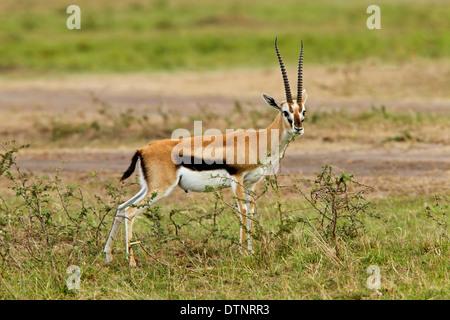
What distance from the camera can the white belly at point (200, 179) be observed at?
7219 millimetres

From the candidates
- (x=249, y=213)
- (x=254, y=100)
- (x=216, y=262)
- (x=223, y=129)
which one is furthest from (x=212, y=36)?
(x=216, y=262)

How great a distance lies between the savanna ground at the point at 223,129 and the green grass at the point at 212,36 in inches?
3.4

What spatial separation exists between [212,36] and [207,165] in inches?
692

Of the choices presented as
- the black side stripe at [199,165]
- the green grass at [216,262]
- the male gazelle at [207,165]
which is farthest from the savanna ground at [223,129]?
the black side stripe at [199,165]

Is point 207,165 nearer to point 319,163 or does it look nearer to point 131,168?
point 131,168

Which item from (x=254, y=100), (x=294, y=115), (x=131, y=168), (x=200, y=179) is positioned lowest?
(x=200, y=179)

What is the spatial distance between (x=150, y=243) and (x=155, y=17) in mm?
22272

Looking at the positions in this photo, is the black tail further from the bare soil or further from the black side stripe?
the bare soil

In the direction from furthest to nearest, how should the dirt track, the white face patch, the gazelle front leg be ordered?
the dirt track
the white face patch
the gazelle front leg

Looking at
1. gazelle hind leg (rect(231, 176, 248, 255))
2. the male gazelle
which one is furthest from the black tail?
gazelle hind leg (rect(231, 176, 248, 255))

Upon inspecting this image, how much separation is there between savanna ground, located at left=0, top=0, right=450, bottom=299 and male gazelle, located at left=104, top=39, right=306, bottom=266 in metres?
0.16

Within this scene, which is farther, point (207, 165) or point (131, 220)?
point (207, 165)

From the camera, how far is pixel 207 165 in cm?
725

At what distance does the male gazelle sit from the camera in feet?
23.4
